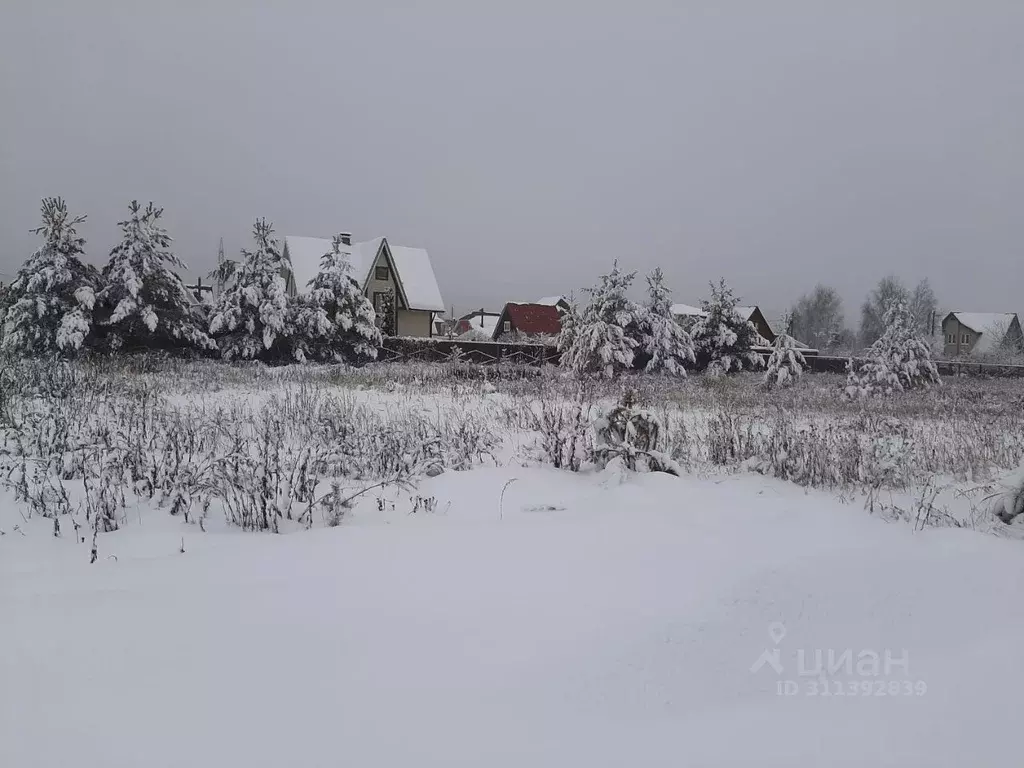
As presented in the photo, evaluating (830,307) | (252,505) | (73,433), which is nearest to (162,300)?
(73,433)

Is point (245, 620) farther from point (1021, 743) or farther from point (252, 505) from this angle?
point (1021, 743)

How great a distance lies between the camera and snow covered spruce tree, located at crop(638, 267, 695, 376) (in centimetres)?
2138

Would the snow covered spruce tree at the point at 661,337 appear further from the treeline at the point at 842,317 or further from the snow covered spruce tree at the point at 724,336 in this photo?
the treeline at the point at 842,317

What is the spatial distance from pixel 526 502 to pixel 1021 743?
332 cm


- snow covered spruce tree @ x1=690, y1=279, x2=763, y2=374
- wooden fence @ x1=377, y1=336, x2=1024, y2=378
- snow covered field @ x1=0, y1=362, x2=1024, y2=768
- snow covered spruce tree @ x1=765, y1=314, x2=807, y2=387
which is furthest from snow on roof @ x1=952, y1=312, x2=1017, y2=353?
snow covered field @ x1=0, y1=362, x2=1024, y2=768

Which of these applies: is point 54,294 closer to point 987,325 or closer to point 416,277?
point 416,277

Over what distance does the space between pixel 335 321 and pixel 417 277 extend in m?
14.0

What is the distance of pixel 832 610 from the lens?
2.58m

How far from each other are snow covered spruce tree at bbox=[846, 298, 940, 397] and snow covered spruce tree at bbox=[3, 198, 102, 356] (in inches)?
868

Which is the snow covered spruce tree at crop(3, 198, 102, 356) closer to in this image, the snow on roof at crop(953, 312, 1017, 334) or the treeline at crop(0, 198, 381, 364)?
the treeline at crop(0, 198, 381, 364)

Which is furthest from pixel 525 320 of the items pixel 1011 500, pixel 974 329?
pixel 974 329

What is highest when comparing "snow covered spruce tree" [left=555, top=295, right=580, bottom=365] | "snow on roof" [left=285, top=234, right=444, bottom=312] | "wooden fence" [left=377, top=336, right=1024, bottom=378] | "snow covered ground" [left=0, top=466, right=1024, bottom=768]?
"snow on roof" [left=285, top=234, right=444, bottom=312]

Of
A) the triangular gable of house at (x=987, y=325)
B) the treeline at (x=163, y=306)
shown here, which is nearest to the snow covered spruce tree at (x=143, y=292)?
the treeline at (x=163, y=306)

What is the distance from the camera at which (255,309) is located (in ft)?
67.1
